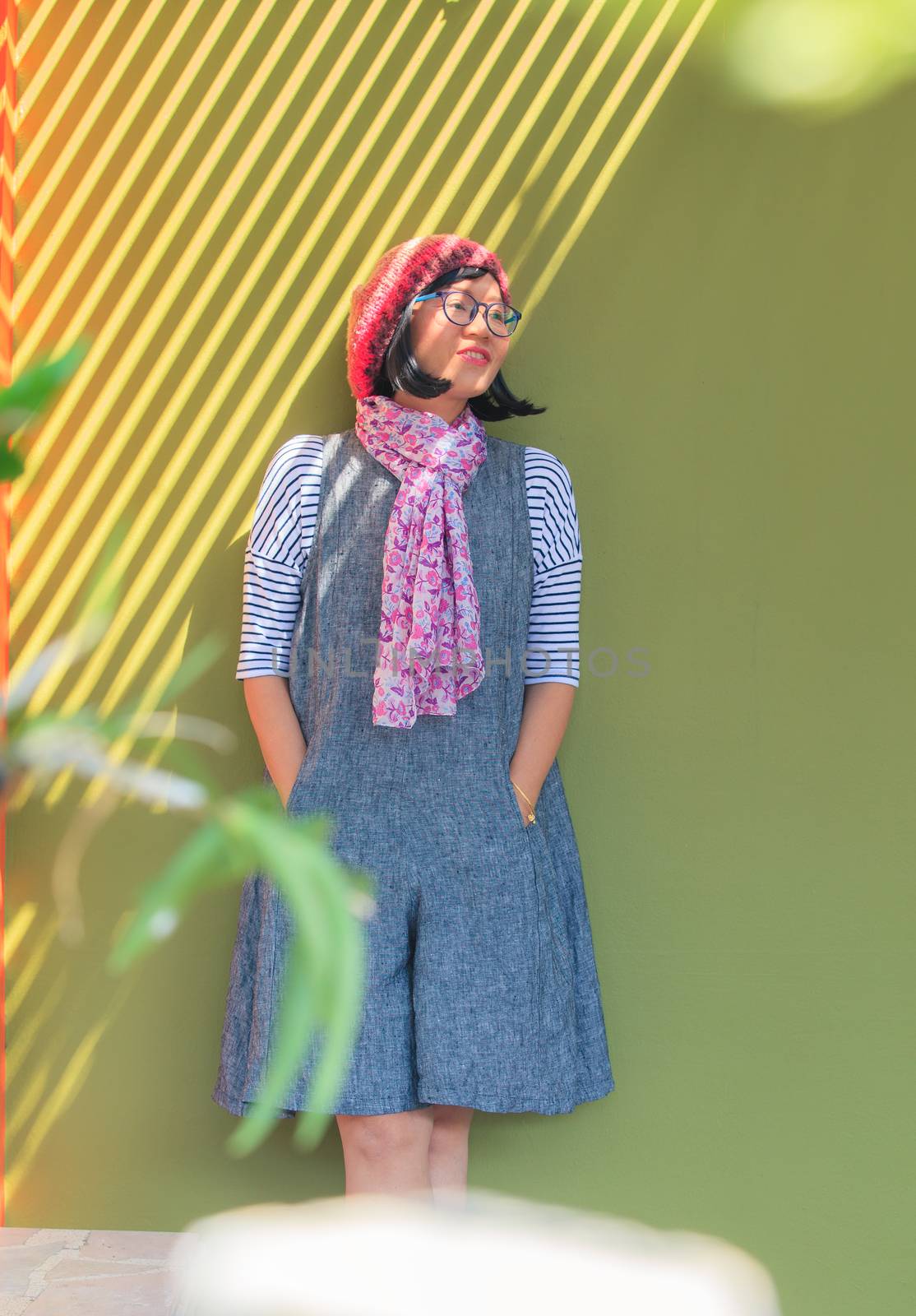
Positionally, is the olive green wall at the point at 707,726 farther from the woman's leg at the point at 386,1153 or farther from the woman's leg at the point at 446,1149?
the woman's leg at the point at 386,1153

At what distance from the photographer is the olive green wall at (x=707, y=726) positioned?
7.73 ft

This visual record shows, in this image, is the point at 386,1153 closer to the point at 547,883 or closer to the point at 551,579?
the point at 547,883

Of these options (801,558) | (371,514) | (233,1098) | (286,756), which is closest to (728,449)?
(801,558)

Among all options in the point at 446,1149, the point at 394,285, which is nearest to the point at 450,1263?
the point at 446,1149

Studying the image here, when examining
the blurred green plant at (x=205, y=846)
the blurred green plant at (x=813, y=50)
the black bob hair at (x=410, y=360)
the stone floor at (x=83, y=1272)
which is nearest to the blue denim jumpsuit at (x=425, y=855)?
the black bob hair at (x=410, y=360)

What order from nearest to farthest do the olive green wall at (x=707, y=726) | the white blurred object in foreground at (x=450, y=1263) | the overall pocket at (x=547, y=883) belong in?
the white blurred object in foreground at (x=450, y=1263) < the overall pocket at (x=547, y=883) < the olive green wall at (x=707, y=726)

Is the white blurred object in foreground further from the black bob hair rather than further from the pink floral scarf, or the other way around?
the black bob hair

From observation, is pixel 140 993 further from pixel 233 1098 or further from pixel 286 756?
pixel 286 756

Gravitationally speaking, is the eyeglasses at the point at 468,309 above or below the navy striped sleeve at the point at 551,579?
above

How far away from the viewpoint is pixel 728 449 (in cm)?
238

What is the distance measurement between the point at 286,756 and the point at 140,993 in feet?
2.03

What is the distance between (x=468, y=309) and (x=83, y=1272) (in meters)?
1.84

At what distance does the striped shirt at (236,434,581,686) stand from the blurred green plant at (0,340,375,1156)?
155 cm

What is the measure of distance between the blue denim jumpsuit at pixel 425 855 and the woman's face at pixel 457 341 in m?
0.15
